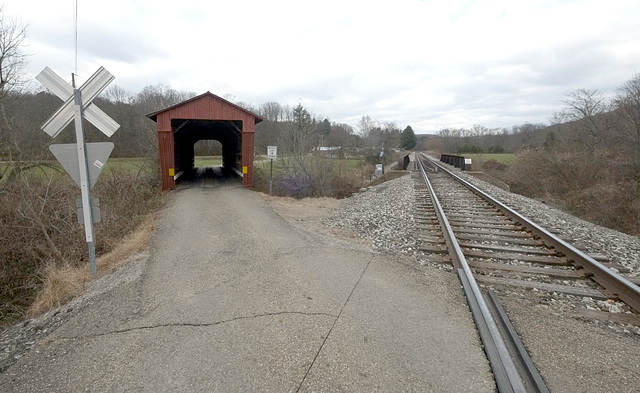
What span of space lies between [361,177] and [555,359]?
27.5 meters

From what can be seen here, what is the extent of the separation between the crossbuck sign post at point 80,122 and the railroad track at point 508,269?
18.5 ft

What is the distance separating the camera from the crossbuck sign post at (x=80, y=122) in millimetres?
4844

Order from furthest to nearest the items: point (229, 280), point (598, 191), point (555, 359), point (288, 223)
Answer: point (598, 191) → point (288, 223) → point (229, 280) → point (555, 359)

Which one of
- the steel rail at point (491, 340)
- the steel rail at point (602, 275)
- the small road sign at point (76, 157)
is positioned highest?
the small road sign at point (76, 157)

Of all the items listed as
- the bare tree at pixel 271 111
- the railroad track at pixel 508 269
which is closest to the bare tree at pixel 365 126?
the bare tree at pixel 271 111

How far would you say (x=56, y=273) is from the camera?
18.4 feet

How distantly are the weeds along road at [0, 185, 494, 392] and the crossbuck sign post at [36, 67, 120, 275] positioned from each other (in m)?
1.85

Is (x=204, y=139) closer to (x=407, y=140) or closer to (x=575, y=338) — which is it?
(x=575, y=338)

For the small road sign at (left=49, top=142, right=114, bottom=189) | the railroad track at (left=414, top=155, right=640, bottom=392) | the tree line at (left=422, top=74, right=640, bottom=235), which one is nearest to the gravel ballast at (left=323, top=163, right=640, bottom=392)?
the railroad track at (left=414, top=155, right=640, bottom=392)

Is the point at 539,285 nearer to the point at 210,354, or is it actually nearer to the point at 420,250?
the point at 420,250

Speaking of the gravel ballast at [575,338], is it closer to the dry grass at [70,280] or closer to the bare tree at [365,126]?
the dry grass at [70,280]

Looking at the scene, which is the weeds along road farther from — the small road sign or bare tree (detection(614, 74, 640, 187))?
bare tree (detection(614, 74, 640, 187))

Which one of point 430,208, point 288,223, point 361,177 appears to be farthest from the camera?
point 361,177

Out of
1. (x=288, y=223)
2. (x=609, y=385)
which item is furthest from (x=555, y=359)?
(x=288, y=223)
